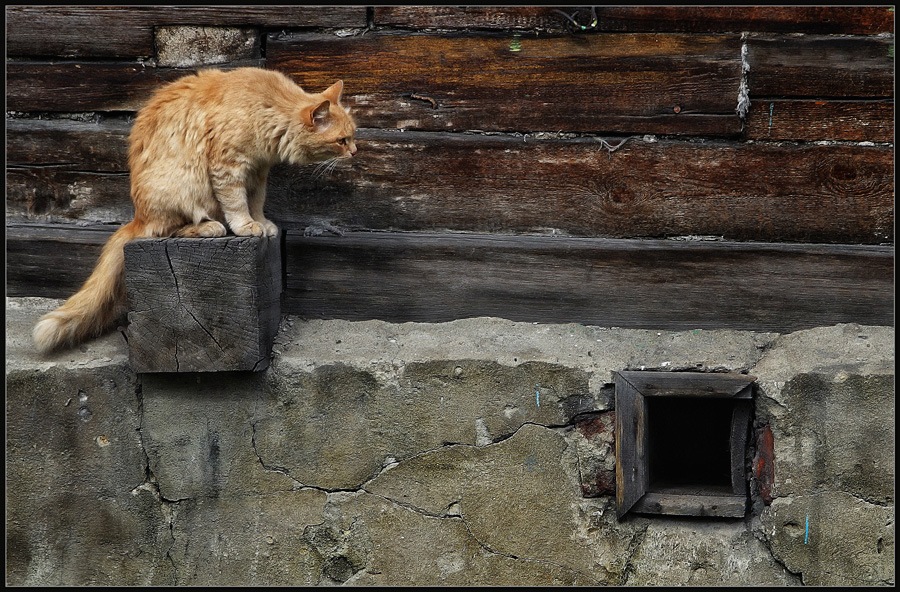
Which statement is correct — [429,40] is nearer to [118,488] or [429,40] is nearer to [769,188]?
[769,188]

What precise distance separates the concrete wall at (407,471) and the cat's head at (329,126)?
2.24 feet

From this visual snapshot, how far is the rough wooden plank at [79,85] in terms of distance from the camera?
3.44 metres

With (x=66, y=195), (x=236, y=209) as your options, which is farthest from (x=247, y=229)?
(x=66, y=195)

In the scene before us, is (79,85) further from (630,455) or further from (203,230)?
(630,455)

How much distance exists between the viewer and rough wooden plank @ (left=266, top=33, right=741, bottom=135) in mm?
3271

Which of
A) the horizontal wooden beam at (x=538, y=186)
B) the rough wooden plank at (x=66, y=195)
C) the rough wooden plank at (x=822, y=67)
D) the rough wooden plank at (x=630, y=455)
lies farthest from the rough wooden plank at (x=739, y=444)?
the rough wooden plank at (x=66, y=195)

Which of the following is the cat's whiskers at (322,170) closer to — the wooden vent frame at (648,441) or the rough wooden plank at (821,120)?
the wooden vent frame at (648,441)

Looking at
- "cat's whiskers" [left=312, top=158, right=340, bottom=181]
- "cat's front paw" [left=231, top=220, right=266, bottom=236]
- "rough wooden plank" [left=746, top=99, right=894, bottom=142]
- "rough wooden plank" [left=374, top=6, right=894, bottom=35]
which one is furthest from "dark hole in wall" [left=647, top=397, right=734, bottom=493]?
"cat's front paw" [left=231, top=220, right=266, bottom=236]

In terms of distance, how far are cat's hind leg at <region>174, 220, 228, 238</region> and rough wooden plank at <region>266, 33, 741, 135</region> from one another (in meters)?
0.64

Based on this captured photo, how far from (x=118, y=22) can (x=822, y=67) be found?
8.18 ft

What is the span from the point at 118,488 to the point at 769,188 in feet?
8.29

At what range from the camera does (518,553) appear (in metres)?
3.32

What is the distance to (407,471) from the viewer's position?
3.32m

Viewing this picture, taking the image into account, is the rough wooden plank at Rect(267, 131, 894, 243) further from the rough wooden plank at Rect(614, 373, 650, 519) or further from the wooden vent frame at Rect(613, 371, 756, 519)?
the rough wooden plank at Rect(614, 373, 650, 519)
